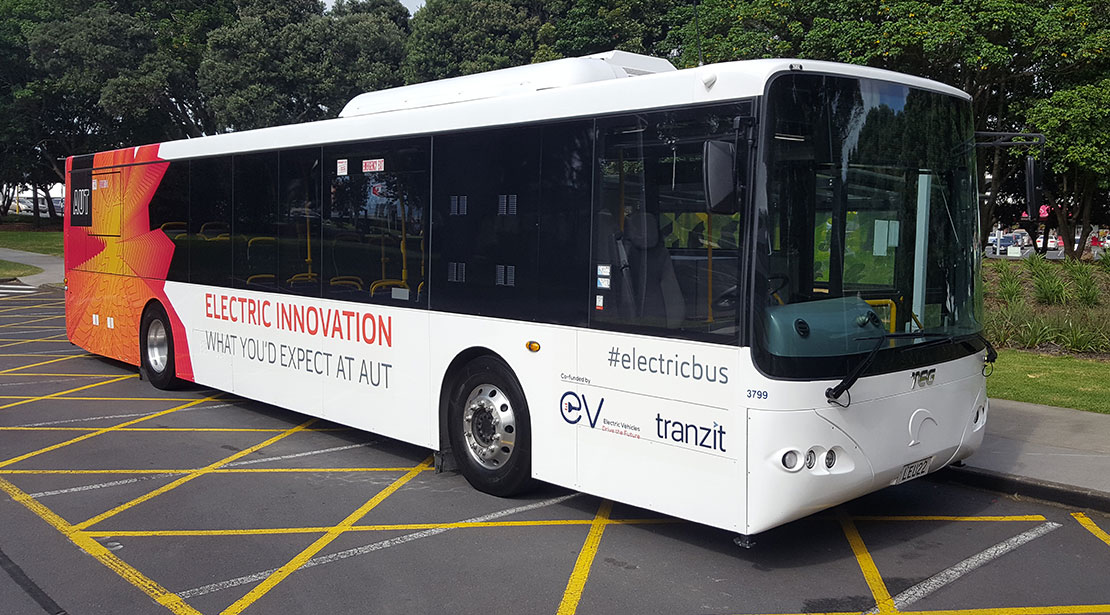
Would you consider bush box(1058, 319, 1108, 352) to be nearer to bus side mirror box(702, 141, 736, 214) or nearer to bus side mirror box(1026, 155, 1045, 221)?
bus side mirror box(1026, 155, 1045, 221)

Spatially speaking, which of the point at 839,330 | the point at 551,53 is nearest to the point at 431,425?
the point at 839,330

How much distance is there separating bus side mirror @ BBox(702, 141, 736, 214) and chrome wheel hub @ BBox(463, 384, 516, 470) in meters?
2.38

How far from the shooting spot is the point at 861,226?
5668mm

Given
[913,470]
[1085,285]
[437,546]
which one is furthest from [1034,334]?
[437,546]

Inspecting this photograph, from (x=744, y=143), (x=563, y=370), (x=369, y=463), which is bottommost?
(x=369, y=463)

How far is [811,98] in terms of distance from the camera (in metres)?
5.39

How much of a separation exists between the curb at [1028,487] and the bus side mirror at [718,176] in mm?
3748

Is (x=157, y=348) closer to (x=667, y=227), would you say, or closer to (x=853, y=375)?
(x=667, y=227)

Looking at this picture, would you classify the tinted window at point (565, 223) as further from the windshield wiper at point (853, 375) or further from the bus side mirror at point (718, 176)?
the windshield wiper at point (853, 375)

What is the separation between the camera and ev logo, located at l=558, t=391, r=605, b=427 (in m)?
6.17

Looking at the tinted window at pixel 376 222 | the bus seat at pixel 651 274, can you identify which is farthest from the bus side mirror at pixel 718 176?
the tinted window at pixel 376 222

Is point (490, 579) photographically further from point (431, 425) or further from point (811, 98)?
point (811, 98)

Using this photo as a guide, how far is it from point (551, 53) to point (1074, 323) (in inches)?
945

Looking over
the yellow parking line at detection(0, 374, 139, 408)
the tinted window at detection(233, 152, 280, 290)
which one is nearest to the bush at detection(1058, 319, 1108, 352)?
the tinted window at detection(233, 152, 280, 290)
